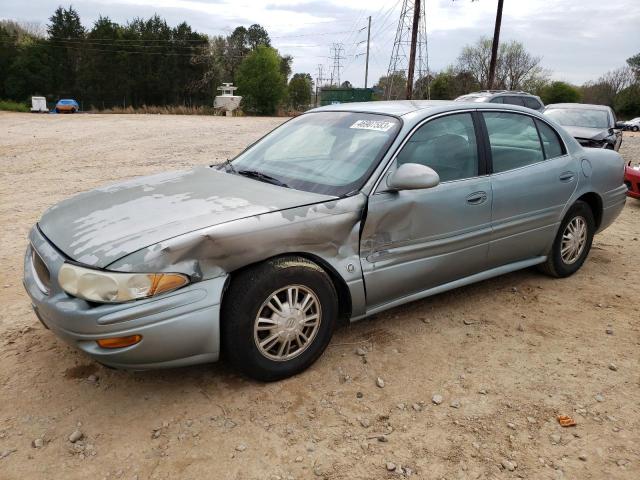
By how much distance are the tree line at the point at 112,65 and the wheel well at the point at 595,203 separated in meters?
49.3

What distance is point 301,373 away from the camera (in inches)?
115

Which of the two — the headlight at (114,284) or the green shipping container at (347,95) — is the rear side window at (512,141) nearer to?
the headlight at (114,284)

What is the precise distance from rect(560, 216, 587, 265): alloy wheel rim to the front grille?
154 inches

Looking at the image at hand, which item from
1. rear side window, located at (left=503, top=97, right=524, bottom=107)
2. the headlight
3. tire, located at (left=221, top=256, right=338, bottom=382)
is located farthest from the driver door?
rear side window, located at (left=503, top=97, right=524, bottom=107)

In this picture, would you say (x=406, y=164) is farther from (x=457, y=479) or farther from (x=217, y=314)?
(x=457, y=479)

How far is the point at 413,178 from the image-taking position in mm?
2963

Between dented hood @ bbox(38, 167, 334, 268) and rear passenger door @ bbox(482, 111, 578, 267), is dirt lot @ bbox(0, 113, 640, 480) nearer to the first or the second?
rear passenger door @ bbox(482, 111, 578, 267)

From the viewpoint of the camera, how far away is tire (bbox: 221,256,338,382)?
2572 millimetres

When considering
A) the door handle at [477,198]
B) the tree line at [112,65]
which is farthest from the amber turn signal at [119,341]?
the tree line at [112,65]

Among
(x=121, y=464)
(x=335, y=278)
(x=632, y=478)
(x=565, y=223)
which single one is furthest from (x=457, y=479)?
(x=565, y=223)

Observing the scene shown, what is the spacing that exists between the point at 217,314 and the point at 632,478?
2.04m

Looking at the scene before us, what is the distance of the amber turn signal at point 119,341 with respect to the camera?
2323mm

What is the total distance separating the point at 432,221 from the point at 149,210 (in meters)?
1.77

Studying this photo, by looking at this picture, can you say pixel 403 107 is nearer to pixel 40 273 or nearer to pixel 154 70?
pixel 40 273
